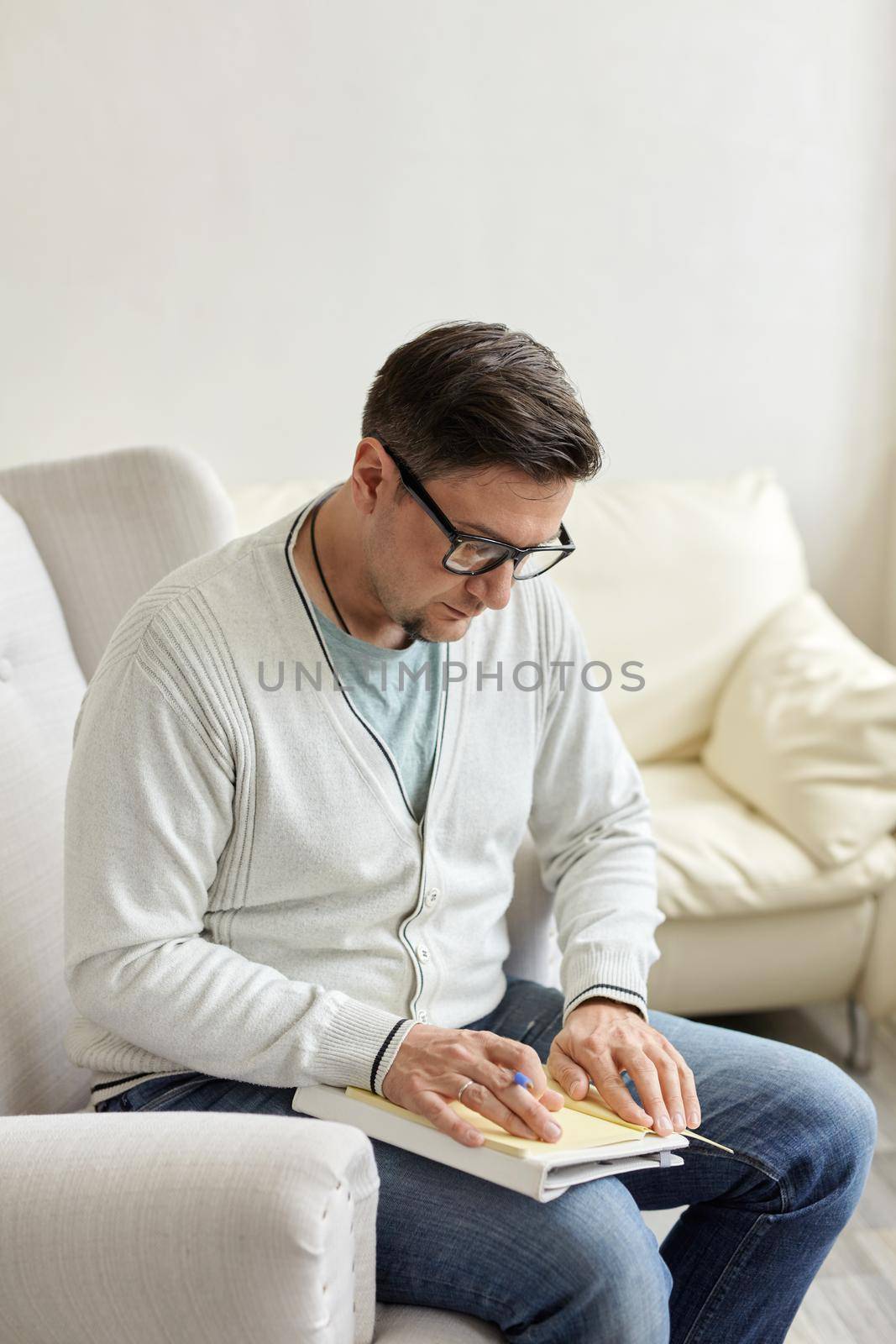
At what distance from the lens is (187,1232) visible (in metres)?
0.79

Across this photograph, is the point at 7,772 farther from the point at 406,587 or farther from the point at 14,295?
the point at 14,295

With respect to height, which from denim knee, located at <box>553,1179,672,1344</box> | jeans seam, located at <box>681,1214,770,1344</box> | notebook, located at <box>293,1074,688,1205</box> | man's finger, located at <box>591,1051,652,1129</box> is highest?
notebook, located at <box>293,1074,688,1205</box>

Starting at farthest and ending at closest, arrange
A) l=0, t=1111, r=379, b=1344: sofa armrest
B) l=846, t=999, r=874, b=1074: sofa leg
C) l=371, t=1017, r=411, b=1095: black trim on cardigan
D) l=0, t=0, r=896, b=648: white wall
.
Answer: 1. l=0, t=0, r=896, b=648: white wall
2. l=846, t=999, r=874, b=1074: sofa leg
3. l=371, t=1017, r=411, b=1095: black trim on cardigan
4. l=0, t=1111, r=379, b=1344: sofa armrest

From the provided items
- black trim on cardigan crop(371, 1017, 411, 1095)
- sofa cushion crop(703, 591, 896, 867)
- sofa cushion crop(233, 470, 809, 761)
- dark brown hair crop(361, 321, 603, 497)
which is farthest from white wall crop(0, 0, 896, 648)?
black trim on cardigan crop(371, 1017, 411, 1095)

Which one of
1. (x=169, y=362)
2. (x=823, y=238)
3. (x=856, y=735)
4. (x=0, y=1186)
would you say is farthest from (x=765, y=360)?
(x=0, y=1186)

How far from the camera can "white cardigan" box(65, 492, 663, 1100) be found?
100cm

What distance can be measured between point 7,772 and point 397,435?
55 cm

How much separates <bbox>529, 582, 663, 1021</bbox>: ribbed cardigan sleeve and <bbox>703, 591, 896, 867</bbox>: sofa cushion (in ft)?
2.15

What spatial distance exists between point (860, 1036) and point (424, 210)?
1640 millimetres

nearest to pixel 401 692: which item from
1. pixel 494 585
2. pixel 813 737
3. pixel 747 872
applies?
pixel 494 585

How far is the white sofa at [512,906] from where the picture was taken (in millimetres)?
798

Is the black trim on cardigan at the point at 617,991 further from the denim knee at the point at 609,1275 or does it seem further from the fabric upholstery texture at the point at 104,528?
the fabric upholstery texture at the point at 104,528

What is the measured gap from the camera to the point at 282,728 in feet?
3.52

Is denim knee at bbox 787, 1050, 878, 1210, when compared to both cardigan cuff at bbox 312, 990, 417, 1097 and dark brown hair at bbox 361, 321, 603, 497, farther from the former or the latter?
dark brown hair at bbox 361, 321, 603, 497
